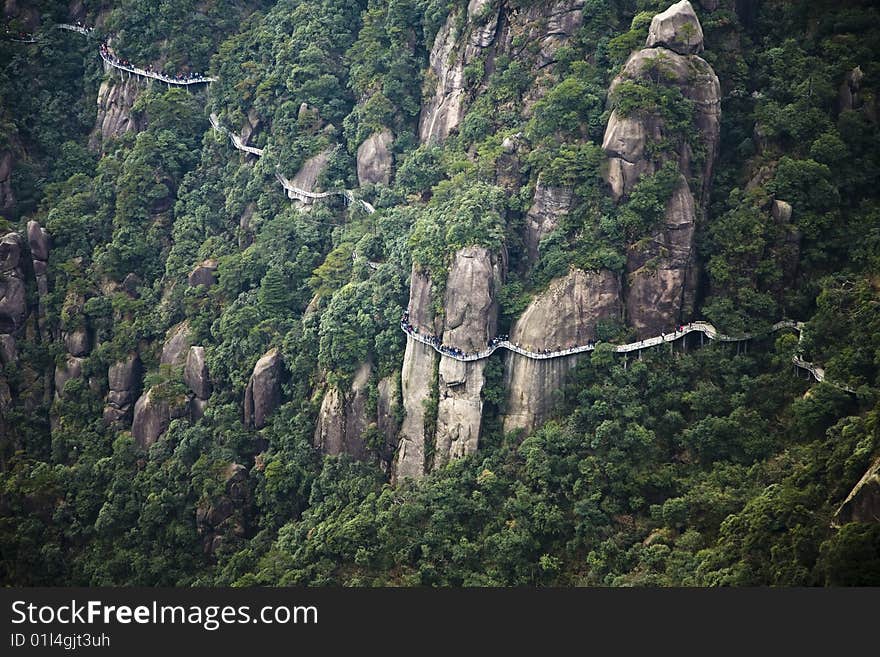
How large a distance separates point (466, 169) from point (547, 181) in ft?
18.5

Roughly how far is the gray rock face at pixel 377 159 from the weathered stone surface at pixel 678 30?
16.5 m

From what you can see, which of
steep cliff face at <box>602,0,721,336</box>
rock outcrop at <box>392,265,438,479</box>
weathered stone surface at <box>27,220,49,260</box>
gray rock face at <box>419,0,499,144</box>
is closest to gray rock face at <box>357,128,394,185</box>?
gray rock face at <box>419,0,499,144</box>

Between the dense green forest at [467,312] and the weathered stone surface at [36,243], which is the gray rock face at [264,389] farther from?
the weathered stone surface at [36,243]

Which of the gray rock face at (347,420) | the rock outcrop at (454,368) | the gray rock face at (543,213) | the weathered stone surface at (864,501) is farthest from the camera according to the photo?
the gray rock face at (347,420)

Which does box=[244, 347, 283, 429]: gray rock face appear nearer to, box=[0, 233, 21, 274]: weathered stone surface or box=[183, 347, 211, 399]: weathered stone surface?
box=[183, 347, 211, 399]: weathered stone surface

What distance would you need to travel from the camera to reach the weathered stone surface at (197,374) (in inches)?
2842

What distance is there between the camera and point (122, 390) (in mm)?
74812

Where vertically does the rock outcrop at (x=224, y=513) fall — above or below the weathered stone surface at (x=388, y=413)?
below

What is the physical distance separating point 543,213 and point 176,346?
22578mm

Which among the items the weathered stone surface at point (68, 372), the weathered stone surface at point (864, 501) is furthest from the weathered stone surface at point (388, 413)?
the weathered stone surface at point (864, 501)

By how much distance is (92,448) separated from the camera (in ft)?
240

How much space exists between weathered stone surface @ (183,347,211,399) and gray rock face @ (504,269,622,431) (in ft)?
59.9

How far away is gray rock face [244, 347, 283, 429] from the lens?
69.4 m

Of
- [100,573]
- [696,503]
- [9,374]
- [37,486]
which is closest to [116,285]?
[9,374]
